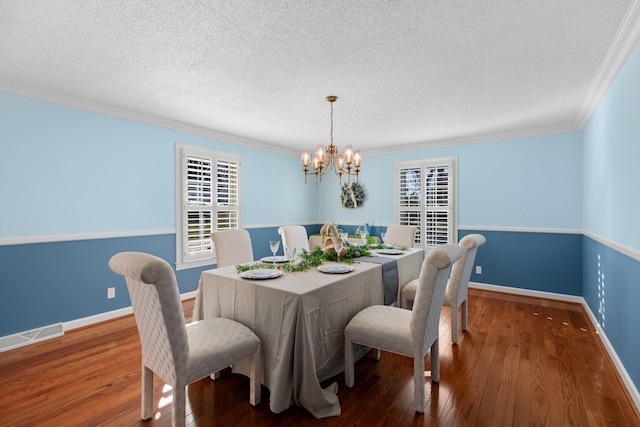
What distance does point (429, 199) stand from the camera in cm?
550


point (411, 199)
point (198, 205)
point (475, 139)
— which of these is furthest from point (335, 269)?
point (475, 139)

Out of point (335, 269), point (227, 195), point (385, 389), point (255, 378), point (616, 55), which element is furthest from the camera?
point (227, 195)

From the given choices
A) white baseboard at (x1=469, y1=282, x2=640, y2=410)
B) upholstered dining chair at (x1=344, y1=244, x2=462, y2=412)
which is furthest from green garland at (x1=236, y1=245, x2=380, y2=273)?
white baseboard at (x1=469, y1=282, x2=640, y2=410)

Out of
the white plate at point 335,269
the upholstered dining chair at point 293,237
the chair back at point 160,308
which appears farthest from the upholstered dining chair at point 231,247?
the chair back at point 160,308

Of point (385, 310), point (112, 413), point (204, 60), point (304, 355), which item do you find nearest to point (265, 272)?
point (304, 355)

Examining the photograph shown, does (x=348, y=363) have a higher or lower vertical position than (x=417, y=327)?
lower

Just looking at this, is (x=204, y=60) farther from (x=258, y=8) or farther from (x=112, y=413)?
(x=112, y=413)

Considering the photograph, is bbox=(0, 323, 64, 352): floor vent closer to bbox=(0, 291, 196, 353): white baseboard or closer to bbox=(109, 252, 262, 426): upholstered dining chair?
bbox=(0, 291, 196, 353): white baseboard

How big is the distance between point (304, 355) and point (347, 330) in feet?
Result: 1.41

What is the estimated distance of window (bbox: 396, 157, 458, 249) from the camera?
5.29m

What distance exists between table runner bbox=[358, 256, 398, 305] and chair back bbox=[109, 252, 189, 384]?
175 centimetres

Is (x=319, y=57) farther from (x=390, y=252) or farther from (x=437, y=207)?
(x=437, y=207)

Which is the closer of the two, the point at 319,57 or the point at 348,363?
the point at 348,363

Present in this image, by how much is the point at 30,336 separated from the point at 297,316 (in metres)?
2.94
